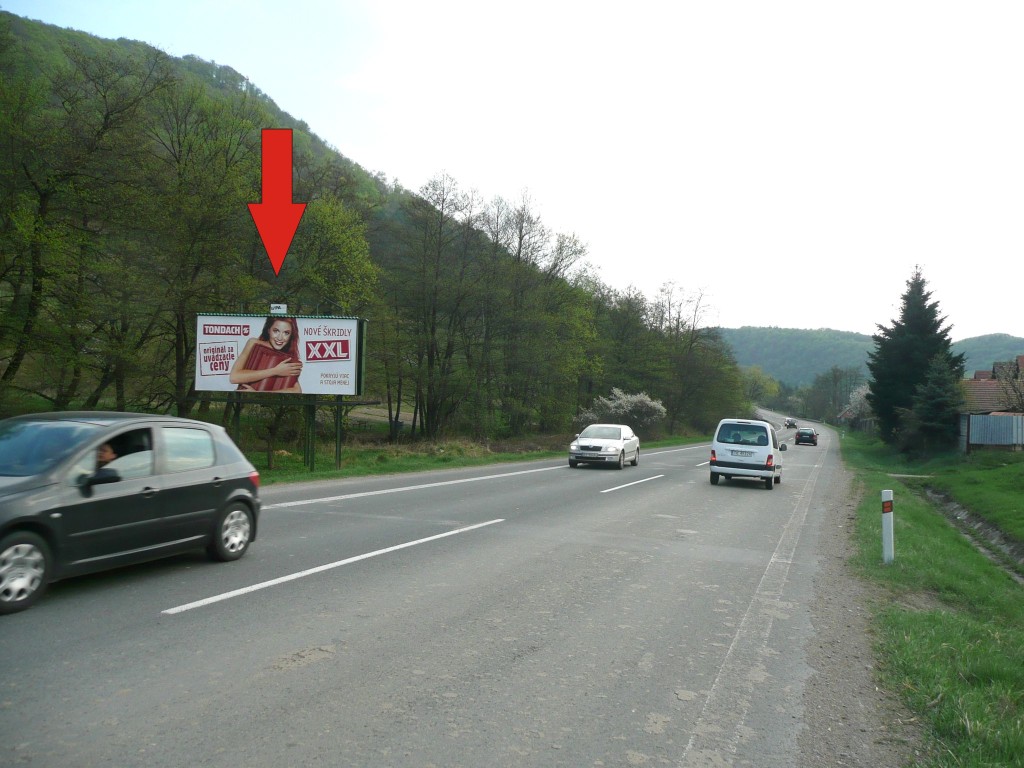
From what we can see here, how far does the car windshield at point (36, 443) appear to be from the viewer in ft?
20.1

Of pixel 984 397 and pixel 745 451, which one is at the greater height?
pixel 984 397

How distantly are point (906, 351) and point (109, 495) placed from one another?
47.4 meters

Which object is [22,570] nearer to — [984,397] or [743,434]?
[743,434]

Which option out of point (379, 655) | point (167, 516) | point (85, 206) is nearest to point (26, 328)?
point (85, 206)

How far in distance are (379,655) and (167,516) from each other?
313 centimetres

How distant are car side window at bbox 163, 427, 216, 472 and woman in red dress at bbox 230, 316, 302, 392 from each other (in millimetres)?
14222

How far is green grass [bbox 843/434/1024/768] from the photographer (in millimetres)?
4230

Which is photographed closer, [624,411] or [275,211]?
[275,211]

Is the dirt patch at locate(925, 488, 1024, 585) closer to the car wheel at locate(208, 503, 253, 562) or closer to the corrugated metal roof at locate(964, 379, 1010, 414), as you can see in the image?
the car wheel at locate(208, 503, 253, 562)

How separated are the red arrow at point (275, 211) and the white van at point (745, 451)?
17262 millimetres

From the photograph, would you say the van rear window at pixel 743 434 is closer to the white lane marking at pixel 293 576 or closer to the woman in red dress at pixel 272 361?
the white lane marking at pixel 293 576

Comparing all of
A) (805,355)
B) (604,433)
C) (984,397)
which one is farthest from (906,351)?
(805,355)

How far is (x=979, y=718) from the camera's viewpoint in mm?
4430

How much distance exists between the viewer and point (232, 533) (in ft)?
26.2
